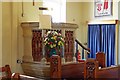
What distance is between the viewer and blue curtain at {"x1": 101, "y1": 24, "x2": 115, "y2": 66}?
7.68 meters

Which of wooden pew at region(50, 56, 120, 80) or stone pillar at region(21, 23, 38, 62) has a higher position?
stone pillar at region(21, 23, 38, 62)

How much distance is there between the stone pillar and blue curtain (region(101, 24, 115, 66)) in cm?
342

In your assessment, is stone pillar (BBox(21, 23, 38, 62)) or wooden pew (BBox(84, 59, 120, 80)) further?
stone pillar (BBox(21, 23, 38, 62))

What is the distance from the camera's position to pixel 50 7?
786 cm

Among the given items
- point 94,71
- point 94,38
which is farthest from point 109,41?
point 94,71

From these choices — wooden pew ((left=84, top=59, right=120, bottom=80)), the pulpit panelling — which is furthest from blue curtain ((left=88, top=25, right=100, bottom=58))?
wooden pew ((left=84, top=59, right=120, bottom=80))

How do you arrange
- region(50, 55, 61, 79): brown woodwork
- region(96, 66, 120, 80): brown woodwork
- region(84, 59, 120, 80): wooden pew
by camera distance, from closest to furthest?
region(84, 59, 120, 80): wooden pew, region(96, 66, 120, 80): brown woodwork, region(50, 55, 61, 79): brown woodwork

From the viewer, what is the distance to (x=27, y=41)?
212 inches

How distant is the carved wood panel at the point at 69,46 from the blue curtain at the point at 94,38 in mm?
2956

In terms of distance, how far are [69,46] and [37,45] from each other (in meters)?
0.75

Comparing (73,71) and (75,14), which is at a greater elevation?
(75,14)

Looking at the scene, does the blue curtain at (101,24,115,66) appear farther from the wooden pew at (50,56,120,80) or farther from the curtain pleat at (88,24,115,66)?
the wooden pew at (50,56,120,80)

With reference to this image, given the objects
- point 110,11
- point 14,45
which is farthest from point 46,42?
point 110,11

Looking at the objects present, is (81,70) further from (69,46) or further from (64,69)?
(69,46)
